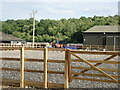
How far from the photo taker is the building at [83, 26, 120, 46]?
4155cm

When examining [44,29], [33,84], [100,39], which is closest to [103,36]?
[100,39]

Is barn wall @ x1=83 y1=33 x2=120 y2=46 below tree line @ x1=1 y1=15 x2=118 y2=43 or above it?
below

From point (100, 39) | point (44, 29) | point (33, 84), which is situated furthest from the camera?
point (44, 29)

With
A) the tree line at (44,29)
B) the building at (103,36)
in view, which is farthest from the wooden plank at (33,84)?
the tree line at (44,29)

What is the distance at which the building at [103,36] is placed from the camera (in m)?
41.5

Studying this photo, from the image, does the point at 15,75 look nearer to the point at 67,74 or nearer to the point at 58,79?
the point at 58,79

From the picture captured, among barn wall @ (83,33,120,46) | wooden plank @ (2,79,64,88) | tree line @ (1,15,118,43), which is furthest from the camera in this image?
tree line @ (1,15,118,43)

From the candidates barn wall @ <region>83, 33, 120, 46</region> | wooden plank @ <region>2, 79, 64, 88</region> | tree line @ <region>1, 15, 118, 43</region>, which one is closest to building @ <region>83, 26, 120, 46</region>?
barn wall @ <region>83, 33, 120, 46</region>

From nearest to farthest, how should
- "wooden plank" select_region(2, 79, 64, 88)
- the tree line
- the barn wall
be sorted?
1. "wooden plank" select_region(2, 79, 64, 88)
2. the barn wall
3. the tree line

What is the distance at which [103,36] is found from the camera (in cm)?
4353

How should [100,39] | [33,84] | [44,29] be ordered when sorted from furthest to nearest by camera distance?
1. [44,29]
2. [100,39]
3. [33,84]

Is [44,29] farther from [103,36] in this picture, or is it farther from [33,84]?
[33,84]

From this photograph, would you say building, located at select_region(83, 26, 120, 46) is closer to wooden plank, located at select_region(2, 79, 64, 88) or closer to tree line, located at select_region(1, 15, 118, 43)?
wooden plank, located at select_region(2, 79, 64, 88)

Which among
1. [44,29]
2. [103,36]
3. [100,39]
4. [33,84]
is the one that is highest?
[44,29]
